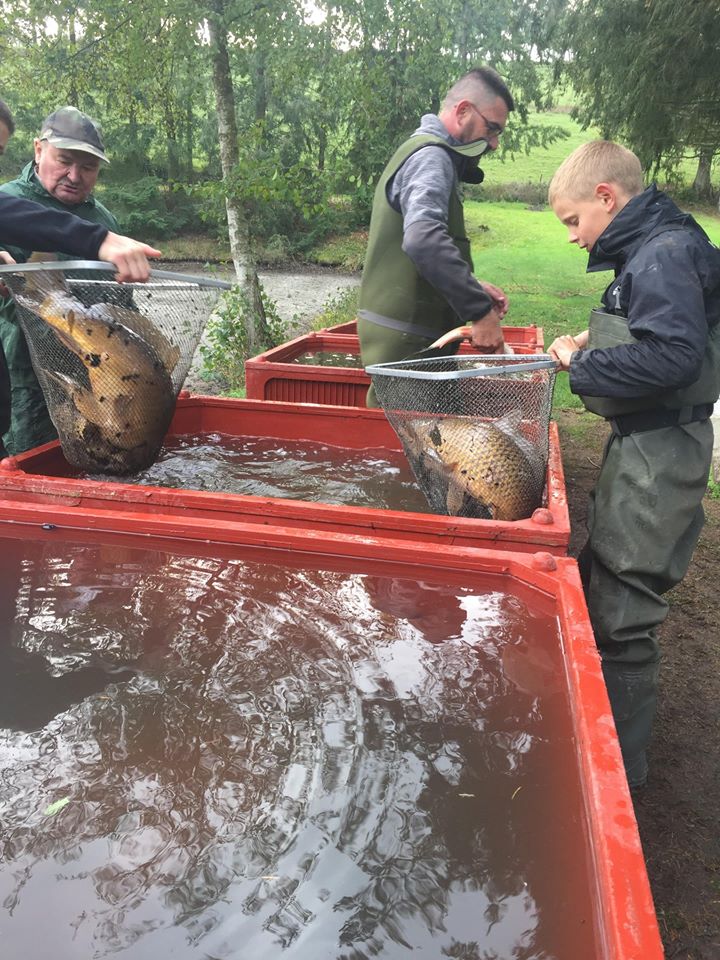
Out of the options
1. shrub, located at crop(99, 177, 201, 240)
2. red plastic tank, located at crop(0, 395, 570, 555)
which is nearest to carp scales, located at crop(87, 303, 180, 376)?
red plastic tank, located at crop(0, 395, 570, 555)

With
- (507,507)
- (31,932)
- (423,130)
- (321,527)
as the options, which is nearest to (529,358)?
(507,507)

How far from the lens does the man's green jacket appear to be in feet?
11.9

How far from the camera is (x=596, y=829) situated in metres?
1.15

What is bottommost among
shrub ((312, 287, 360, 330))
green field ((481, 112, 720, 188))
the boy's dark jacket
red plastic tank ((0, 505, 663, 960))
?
shrub ((312, 287, 360, 330))

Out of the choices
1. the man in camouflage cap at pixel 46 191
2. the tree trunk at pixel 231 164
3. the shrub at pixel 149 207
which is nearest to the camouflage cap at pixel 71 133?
the man in camouflage cap at pixel 46 191

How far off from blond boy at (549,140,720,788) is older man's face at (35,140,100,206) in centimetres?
236

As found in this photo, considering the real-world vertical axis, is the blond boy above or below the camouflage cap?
below

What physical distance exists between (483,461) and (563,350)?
18.2 inches

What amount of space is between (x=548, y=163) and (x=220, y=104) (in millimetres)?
39060

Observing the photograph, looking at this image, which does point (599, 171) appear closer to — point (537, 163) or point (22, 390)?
point (22, 390)

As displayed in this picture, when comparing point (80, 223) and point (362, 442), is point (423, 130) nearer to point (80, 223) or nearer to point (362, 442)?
point (362, 442)

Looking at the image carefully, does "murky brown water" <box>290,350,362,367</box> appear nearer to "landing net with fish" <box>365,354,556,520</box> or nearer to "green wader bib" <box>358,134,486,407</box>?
"green wader bib" <box>358,134,486,407</box>

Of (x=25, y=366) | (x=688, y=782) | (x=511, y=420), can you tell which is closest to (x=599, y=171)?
(x=511, y=420)

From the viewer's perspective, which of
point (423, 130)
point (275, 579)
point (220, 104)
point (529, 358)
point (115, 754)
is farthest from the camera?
point (220, 104)
